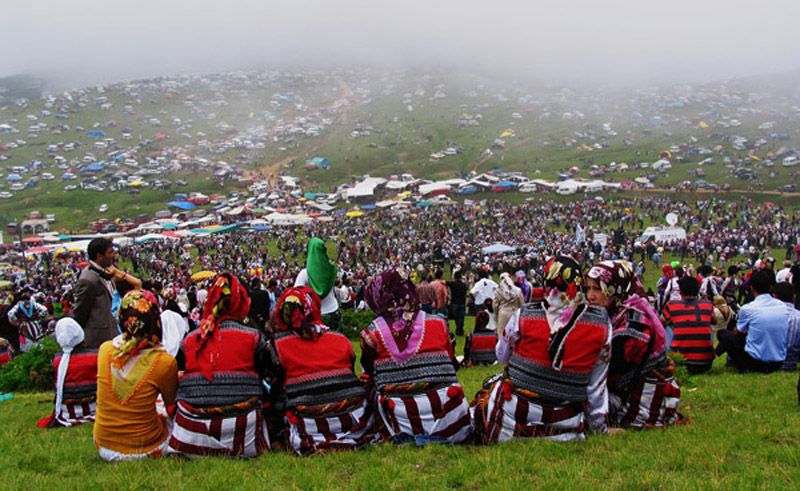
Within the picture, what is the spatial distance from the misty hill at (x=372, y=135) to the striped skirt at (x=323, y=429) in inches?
2396

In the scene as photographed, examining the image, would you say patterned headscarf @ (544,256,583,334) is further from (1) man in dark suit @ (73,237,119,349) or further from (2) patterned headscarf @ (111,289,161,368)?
(1) man in dark suit @ (73,237,119,349)

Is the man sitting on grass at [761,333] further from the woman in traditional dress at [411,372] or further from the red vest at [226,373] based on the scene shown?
the red vest at [226,373]

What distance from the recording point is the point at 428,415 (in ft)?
12.3

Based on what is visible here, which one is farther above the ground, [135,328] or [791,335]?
[135,328]

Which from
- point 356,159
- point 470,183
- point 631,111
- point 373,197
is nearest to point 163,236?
point 373,197

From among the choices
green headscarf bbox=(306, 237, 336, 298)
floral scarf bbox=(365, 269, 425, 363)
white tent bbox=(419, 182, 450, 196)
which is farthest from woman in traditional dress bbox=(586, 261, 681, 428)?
white tent bbox=(419, 182, 450, 196)

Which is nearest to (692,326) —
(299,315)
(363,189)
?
(299,315)

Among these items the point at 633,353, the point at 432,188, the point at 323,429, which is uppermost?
the point at 633,353

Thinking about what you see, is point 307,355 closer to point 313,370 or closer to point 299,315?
point 313,370

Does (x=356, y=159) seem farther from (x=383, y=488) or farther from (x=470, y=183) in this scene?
(x=383, y=488)

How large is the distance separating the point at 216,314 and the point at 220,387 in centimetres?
50

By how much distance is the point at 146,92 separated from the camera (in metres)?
133

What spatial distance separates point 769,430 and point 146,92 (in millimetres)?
150949

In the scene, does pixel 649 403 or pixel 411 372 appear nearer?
pixel 411 372
